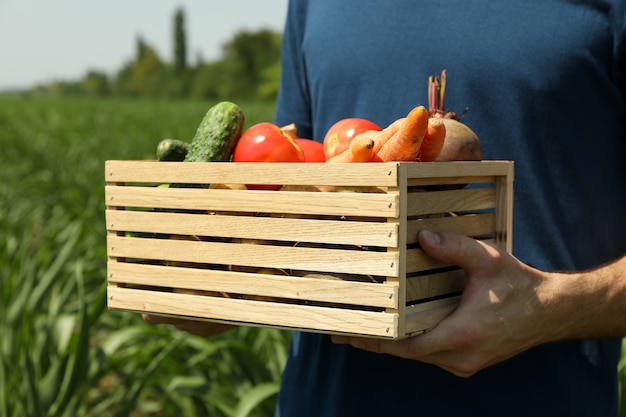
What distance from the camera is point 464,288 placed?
4.15 ft

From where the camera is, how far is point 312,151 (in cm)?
142

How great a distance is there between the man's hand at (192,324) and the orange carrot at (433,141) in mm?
478

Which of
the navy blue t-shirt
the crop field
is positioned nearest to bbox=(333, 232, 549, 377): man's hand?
the navy blue t-shirt

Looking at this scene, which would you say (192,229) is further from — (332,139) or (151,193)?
(332,139)

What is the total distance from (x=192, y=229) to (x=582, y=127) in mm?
694

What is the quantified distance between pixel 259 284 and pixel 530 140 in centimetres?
55

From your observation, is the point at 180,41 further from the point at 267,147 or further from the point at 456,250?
the point at 456,250

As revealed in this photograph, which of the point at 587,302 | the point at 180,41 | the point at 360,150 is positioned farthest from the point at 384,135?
the point at 180,41

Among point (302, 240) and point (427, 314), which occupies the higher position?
point (302, 240)

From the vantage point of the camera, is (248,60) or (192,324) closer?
(192,324)

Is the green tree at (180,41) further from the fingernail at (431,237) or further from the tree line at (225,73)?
the fingernail at (431,237)

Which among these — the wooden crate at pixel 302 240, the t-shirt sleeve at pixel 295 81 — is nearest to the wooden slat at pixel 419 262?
the wooden crate at pixel 302 240

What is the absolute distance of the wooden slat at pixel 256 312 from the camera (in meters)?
1.14

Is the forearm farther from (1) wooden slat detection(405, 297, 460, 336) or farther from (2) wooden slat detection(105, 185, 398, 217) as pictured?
(2) wooden slat detection(105, 185, 398, 217)
